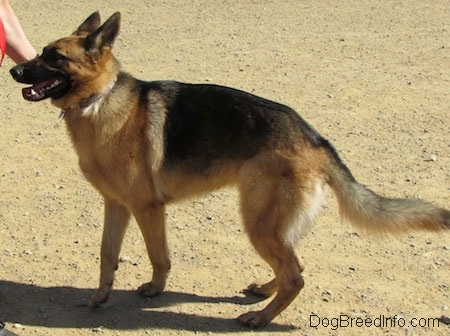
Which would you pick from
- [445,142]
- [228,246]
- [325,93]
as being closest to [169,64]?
[325,93]

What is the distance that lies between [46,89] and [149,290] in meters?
1.47

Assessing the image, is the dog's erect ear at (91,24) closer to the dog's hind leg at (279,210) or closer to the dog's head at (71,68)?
the dog's head at (71,68)

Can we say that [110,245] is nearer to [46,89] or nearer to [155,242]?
[155,242]

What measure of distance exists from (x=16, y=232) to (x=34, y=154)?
1.37 meters

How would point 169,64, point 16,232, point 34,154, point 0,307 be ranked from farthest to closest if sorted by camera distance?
1. point 169,64
2. point 34,154
3. point 16,232
4. point 0,307

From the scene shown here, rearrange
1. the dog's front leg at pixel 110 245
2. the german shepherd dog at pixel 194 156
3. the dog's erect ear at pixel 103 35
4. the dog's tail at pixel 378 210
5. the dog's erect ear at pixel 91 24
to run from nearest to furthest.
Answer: the dog's tail at pixel 378 210 → the german shepherd dog at pixel 194 156 → the dog's erect ear at pixel 103 35 → the dog's front leg at pixel 110 245 → the dog's erect ear at pixel 91 24

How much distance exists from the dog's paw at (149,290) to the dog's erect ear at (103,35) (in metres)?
1.56

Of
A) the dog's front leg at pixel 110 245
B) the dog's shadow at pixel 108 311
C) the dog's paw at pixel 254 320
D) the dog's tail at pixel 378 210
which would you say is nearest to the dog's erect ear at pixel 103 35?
the dog's front leg at pixel 110 245

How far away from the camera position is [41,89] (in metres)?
4.15

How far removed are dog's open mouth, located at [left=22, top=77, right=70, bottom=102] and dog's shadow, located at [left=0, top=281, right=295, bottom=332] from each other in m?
1.35

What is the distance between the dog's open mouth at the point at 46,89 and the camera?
413 centimetres

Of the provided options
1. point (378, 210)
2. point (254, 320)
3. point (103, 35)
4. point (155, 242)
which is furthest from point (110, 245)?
point (378, 210)

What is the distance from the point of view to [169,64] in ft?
29.5

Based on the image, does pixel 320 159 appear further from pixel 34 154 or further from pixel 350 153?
pixel 34 154
